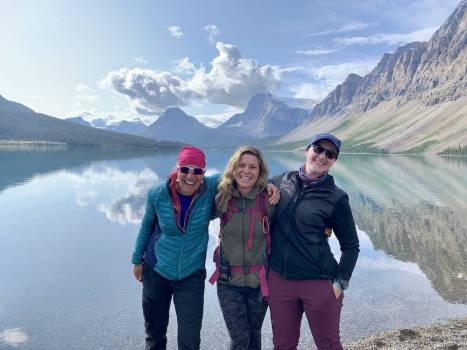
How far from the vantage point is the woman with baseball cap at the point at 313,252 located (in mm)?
7012

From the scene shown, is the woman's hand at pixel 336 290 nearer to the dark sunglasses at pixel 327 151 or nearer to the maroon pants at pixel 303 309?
the maroon pants at pixel 303 309

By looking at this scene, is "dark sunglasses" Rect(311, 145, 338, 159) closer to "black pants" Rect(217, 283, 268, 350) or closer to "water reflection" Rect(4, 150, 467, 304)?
"black pants" Rect(217, 283, 268, 350)

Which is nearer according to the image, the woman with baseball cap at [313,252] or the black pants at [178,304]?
the woman with baseball cap at [313,252]

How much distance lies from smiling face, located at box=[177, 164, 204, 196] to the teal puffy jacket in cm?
20

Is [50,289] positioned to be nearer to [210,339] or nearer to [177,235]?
[210,339]

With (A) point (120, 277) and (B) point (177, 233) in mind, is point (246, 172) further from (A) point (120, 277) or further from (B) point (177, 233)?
(A) point (120, 277)

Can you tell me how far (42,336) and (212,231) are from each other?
624 inches

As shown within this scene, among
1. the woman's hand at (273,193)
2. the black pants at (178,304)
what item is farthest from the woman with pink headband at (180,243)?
the woman's hand at (273,193)

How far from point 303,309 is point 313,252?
1180mm

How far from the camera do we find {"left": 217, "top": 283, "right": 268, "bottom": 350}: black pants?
7.58 m

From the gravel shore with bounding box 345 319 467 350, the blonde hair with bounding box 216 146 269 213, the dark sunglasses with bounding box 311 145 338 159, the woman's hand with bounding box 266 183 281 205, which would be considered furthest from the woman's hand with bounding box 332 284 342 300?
the gravel shore with bounding box 345 319 467 350

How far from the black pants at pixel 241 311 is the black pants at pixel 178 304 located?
531 millimetres

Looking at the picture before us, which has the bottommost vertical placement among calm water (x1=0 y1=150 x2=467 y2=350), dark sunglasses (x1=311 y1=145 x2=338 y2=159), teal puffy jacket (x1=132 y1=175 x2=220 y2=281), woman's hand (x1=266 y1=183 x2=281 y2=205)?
calm water (x1=0 y1=150 x2=467 y2=350)

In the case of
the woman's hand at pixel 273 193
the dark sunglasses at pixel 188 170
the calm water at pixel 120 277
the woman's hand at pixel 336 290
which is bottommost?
the calm water at pixel 120 277
